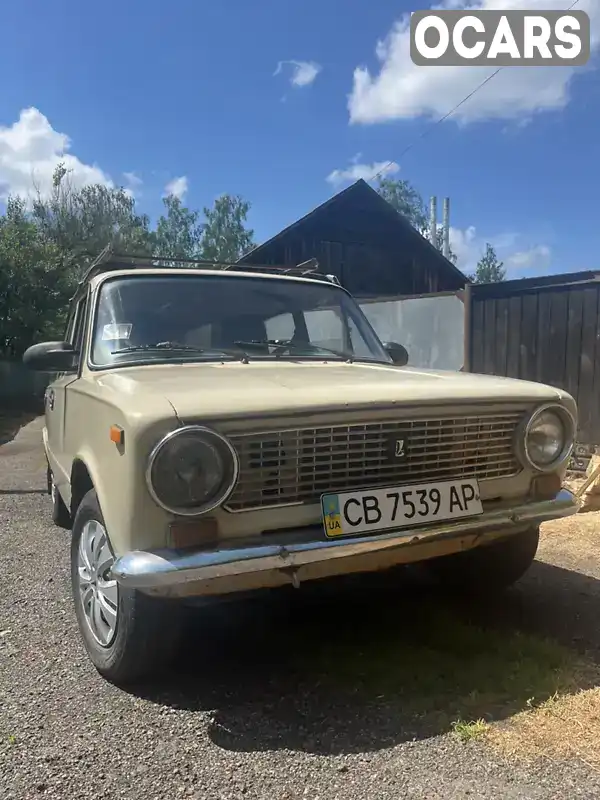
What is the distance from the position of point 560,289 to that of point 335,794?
5.88 meters

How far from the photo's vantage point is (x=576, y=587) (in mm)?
3764

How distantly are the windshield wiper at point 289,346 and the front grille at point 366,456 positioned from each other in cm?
109

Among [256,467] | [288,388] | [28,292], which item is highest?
[28,292]

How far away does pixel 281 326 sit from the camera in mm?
3857

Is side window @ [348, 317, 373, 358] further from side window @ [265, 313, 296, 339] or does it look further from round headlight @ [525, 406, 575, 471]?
round headlight @ [525, 406, 575, 471]

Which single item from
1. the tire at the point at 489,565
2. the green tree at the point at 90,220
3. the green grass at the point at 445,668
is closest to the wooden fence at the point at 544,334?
the tire at the point at 489,565

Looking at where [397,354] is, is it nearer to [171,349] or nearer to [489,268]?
[171,349]

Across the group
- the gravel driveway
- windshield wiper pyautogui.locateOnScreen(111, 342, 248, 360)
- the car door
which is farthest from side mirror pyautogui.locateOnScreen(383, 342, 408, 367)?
the car door

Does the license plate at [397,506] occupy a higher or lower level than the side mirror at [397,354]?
lower

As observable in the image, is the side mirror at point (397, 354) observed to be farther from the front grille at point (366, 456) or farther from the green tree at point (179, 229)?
the green tree at point (179, 229)

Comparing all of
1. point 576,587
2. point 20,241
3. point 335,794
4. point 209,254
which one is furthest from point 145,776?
point 209,254

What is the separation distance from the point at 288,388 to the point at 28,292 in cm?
1721

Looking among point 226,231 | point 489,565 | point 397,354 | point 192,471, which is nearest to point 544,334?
point 397,354

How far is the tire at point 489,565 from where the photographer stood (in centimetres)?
338
